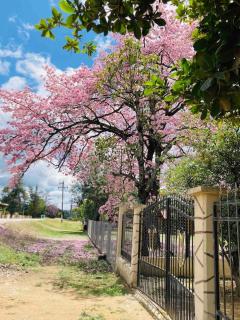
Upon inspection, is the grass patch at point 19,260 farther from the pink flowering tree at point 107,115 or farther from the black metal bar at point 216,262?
the black metal bar at point 216,262

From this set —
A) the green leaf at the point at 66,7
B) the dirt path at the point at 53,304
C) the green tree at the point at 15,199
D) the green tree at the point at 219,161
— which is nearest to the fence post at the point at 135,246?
the dirt path at the point at 53,304

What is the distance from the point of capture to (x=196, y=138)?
1129 cm

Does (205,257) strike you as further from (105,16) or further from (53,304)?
(53,304)

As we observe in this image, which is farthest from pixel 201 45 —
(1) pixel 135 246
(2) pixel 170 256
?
(1) pixel 135 246

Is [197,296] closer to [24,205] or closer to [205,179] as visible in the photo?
[205,179]

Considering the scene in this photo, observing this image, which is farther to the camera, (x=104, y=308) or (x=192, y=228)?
(x=104, y=308)

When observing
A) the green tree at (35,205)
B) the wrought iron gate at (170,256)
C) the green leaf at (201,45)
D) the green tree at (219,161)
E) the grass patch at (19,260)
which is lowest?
the grass patch at (19,260)

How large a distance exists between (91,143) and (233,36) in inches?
656

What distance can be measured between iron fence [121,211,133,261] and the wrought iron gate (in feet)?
5.03

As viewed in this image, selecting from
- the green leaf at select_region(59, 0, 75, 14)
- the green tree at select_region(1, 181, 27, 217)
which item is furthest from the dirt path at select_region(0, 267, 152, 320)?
the green tree at select_region(1, 181, 27, 217)

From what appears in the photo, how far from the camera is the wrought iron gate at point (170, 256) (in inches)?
262

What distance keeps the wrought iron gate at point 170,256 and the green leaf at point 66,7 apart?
380 centimetres

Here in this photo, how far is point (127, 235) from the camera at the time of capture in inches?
514

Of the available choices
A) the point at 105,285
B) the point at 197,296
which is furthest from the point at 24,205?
the point at 197,296
